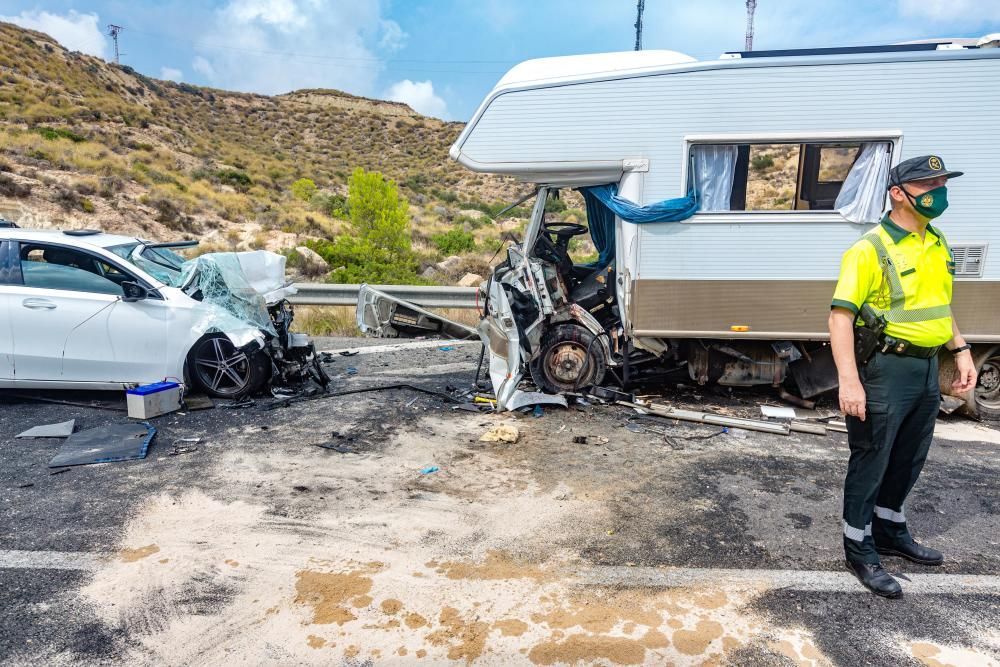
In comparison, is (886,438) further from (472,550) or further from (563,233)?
(563,233)

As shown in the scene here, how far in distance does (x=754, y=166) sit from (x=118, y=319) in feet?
19.9

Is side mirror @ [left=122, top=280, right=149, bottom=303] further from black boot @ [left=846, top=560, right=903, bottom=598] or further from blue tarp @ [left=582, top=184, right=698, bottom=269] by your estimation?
black boot @ [left=846, top=560, right=903, bottom=598]

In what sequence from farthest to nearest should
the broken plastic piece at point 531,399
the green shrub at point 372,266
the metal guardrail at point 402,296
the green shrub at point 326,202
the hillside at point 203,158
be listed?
the green shrub at point 326,202
the hillside at point 203,158
the green shrub at point 372,266
the metal guardrail at point 402,296
the broken plastic piece at point 531,399

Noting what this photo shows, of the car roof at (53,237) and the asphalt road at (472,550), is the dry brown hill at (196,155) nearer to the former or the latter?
the car roof at (53,237)

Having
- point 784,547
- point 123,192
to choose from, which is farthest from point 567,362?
point 123,192

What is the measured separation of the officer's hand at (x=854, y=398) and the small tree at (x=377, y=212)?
983 centimetres

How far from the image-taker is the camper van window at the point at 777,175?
18.9ft

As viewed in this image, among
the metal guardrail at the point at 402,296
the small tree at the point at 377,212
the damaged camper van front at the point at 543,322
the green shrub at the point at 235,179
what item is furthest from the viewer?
the green shrub at the point at 235,179

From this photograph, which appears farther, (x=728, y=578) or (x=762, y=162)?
(x=762, y=162)

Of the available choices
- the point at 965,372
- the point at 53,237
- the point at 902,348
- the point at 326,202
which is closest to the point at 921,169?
the point at 902,348

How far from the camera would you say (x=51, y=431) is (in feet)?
17.9

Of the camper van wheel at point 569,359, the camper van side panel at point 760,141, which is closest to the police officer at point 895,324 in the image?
the camper van side panel at point 760,141

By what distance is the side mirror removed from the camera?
5.97 metres

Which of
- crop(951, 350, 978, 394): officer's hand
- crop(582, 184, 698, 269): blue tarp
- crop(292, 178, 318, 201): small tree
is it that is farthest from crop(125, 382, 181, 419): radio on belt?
crop(292, 178, 318, 201): small tree
